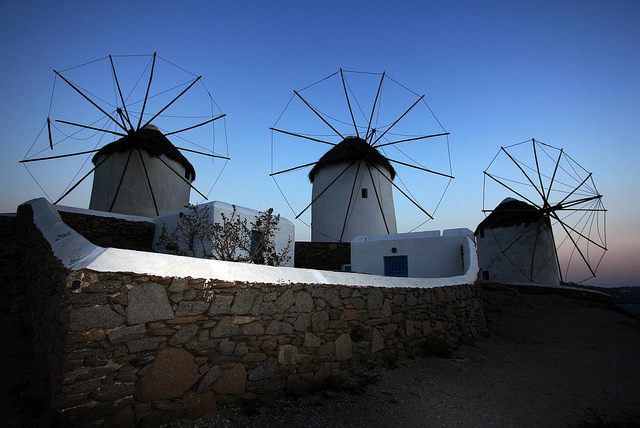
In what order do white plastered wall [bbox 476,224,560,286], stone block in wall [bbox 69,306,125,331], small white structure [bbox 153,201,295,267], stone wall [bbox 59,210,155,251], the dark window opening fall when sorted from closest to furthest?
1. stone block in wall [bbox 69,306,125,331]
2. small white structure [bbox 153,201,295,267]
3. stone wall [bbox 59,210,155,251]
4. the dark window opening
5. white plastered wall [bbox 476,224,560,286]

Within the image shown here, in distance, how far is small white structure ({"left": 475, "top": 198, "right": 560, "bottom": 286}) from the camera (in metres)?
16.8

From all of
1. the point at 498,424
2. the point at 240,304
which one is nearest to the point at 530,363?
the point at 498,424

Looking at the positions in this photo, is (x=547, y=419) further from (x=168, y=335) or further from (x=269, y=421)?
(x=168, y=335)

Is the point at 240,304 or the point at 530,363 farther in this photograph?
the point at 530,363

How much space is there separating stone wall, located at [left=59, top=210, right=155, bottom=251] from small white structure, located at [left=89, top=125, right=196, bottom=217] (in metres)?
3.13

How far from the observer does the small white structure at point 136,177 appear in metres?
13.2

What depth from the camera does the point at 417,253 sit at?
404 inches

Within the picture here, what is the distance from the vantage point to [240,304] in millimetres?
3504

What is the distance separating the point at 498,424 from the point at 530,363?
2.94 metres

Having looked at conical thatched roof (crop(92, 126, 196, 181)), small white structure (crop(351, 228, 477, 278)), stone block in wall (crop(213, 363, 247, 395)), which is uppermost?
conical thatched roof (crop(92, 126, 196, 181))

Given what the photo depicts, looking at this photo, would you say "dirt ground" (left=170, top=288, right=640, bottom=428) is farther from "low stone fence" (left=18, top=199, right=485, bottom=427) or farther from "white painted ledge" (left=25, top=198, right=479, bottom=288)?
"white painted ledge" (left=25, top=198, right=479, bottom=288)

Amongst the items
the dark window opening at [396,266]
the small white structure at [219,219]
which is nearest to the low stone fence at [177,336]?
the small white structure at [219,219]

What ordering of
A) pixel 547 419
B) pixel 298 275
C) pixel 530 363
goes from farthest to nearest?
pixel 530 363, pixel 298 275, pixel 547 419

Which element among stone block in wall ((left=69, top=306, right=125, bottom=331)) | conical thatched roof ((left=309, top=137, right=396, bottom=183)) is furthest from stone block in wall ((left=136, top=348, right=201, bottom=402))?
conical thatched roof ((left=309, top=137, right=396, bottom=183))
